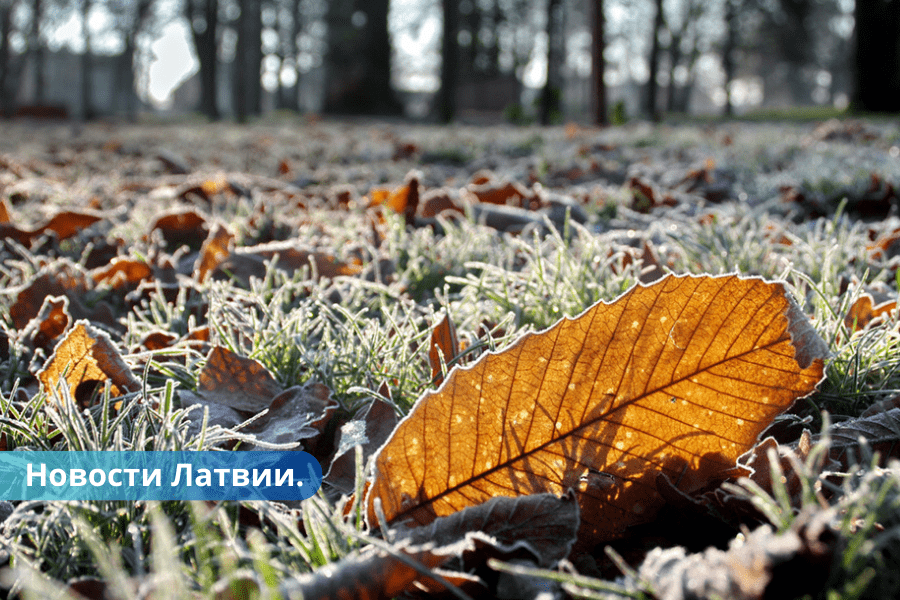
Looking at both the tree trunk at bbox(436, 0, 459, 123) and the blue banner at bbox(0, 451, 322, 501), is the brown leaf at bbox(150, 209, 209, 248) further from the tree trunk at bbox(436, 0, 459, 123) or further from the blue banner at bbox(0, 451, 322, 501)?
the tree trunk at bbox(436, 0, 459, 123)

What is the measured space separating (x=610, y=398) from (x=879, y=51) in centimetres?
1960

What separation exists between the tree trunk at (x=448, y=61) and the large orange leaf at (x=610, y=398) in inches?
614

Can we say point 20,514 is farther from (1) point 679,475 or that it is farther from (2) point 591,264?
(2) point 591,264

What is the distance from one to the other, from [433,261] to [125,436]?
110 centimetres

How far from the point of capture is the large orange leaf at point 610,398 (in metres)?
0.89

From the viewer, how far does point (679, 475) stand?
0.94 meters

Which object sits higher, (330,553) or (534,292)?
(534,292)

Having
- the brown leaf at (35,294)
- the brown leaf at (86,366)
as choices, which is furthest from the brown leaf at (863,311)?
the brown leaf at (35,294)

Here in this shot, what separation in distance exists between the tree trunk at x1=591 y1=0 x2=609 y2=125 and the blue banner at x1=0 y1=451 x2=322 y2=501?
12.3m

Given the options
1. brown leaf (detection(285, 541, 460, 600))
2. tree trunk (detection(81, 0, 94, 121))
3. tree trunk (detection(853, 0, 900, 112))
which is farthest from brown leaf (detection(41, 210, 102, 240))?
tree trunk (detection(81, 0, 94, 121))

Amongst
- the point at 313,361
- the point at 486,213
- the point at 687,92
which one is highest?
the point at 687,92

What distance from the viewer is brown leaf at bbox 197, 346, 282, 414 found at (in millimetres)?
1206

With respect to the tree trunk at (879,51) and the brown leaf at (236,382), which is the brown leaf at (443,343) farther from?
the tree trunk at (879,51)

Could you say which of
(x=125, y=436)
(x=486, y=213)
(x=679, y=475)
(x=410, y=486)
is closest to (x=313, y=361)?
(x=125, y=436)
